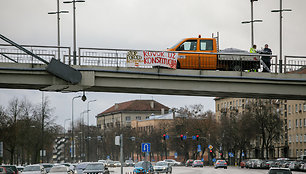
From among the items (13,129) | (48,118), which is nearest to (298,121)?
(48,118)

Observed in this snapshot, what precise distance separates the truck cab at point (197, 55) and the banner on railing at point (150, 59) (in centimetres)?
109

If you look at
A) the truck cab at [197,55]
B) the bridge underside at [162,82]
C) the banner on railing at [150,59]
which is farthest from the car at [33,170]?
the truck cab at [197,55]

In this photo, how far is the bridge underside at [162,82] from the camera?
2841 cm

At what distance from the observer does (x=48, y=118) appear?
8500cm

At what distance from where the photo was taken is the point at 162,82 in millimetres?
30266

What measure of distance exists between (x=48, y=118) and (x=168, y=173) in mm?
25806

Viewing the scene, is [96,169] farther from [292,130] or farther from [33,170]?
[292,130]

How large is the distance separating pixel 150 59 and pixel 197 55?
3051 mm

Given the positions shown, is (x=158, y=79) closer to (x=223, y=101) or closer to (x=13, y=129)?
(x=13, y=129)

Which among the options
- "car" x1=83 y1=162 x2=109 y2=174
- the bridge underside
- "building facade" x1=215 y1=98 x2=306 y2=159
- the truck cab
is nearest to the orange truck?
the truck cab

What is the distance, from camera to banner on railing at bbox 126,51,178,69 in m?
30.6

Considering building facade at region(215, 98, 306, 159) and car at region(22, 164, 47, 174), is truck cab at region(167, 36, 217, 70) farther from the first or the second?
building facade at region(215, 98, 306, 159)

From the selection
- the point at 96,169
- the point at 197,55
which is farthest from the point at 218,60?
the point at 96,169

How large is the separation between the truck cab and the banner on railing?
42.8 inches
